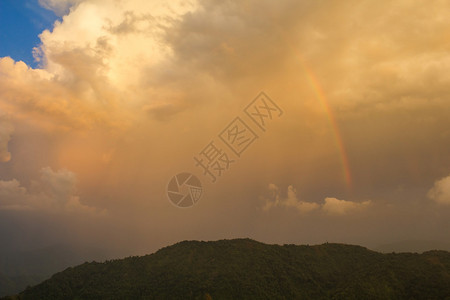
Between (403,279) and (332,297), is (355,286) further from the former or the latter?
(403,279)

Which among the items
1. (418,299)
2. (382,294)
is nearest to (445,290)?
(418,299)

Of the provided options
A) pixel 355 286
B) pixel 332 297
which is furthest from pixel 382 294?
pixel 332 297

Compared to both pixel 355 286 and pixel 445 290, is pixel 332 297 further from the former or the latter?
pixel 445 290

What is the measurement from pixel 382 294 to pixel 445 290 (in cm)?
3327

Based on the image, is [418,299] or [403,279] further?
[403,279]

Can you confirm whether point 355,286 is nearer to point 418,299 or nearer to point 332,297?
point 332,297

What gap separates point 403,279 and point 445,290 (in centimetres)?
2197

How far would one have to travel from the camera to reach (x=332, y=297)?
648ft

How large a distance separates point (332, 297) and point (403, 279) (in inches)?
1768

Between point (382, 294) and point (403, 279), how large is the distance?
21609 millimetres

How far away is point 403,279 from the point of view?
199 m

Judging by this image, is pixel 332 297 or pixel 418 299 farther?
pixel 332 297

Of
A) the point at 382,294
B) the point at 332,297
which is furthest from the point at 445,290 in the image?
the point at 332,297

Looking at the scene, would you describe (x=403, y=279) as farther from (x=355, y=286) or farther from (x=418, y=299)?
(x=355, y=286)
